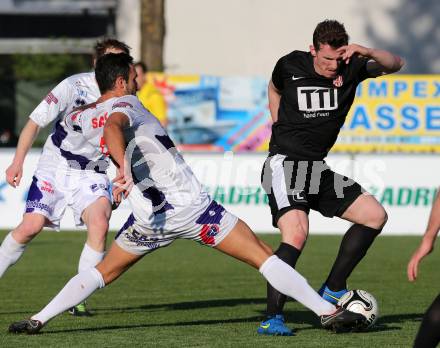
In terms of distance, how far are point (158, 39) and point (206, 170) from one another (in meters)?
8.36

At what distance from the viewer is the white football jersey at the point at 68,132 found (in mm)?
9289

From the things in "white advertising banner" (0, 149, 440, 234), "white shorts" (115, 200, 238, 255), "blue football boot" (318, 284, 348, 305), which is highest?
"white shorts" (115, 200, 238, 255)

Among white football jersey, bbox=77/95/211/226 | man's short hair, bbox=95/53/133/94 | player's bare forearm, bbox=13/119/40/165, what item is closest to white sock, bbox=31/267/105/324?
white football jersey, bbox=77/95/211/226

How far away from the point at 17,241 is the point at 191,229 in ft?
6.57

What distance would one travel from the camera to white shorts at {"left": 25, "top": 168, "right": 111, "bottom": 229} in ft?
30.3

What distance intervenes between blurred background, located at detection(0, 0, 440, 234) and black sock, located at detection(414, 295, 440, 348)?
27.7 feet

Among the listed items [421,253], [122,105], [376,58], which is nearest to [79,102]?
[122,105]

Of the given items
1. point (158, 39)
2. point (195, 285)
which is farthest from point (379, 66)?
point (158, 39)

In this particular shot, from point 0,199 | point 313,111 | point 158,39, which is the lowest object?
point 0,199

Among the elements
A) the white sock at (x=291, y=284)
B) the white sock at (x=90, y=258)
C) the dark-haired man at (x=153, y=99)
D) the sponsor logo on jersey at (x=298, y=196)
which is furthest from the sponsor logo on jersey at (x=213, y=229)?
the dark-haired man at (x=153, y=99)

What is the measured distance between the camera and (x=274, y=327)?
803 cm

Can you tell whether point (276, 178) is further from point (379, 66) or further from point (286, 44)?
point (286, 44)

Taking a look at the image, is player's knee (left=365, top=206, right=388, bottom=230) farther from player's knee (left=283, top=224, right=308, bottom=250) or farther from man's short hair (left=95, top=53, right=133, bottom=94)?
man's short hair (left=95, top=53, right=133, bottom=94)

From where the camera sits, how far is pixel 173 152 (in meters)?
7.72
